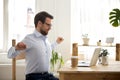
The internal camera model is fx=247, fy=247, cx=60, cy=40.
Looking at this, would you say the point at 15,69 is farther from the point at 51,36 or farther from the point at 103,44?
the point at 103,44

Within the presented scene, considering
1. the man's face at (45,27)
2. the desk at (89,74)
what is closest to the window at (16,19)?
the man's face at (45,27)

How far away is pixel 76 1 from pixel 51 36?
78cm

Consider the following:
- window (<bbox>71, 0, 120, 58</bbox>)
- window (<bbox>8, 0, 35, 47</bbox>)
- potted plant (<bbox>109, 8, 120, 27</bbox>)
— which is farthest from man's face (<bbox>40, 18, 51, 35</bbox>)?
window (<bbox>8, 0, 35, 47</bbox>)

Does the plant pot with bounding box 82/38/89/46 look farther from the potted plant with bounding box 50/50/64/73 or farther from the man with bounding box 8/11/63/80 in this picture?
the man with bounding box 8/11/63/80

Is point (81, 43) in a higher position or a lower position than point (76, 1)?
lower

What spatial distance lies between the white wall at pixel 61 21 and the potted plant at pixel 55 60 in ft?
0.60

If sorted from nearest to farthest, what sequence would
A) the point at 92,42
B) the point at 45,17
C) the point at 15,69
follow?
1. the point at 45,17
2. the point at 15,69
3. the point at 92,42

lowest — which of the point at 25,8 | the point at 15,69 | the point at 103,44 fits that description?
the point at 15,69

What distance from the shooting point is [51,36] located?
4.26 metres

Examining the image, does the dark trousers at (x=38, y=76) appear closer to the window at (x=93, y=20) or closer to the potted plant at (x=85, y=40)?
the potted plant at (x=85, y=40)

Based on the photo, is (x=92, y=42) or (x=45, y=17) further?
(x=92, y=42)

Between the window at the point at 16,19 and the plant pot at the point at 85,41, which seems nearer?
the plant pot at the point at 85,41

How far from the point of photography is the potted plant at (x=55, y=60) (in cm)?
394

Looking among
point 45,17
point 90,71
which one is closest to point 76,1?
point 45,17
